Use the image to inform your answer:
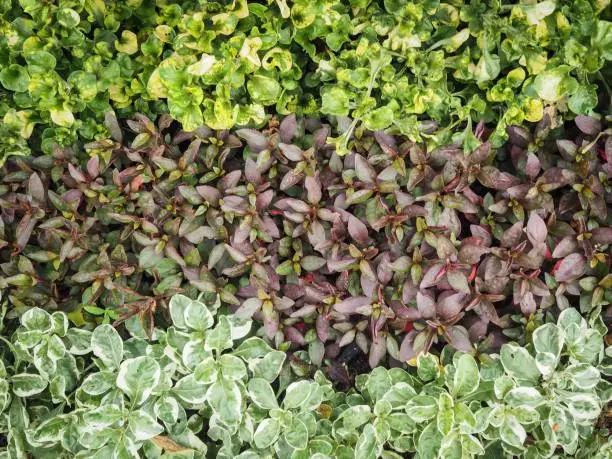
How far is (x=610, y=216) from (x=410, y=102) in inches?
29.4

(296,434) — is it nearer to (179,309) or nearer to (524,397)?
(179,309)

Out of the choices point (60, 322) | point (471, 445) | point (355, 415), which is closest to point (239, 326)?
point (355, 415)

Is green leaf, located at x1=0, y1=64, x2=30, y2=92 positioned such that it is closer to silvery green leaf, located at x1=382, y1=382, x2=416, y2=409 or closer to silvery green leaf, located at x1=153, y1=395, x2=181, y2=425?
silvery green leaf, located at x1=153, y1=395, x2=181, y2=425

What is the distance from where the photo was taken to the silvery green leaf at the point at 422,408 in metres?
1.94

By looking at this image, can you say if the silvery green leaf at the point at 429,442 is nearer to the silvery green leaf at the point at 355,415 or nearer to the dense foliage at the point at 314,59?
the silvery green leaf at the point at 355,415

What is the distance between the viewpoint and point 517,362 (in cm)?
198

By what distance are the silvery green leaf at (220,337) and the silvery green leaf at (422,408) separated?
1.91 ft

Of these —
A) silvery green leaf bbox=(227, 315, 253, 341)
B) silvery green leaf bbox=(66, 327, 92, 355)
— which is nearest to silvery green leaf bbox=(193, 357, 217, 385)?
silvery green leaf bbox=(227, 315, 253, 341)

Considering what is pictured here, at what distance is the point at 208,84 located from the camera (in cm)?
200

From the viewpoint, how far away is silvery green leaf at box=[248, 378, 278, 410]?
6.57ft

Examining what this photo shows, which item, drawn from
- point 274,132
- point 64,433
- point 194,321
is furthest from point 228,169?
point 64,433

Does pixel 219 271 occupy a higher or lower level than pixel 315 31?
lower

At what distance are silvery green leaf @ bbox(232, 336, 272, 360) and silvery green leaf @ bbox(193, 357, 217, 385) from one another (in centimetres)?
10

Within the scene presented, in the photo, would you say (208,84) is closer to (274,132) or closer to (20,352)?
(274,132)
